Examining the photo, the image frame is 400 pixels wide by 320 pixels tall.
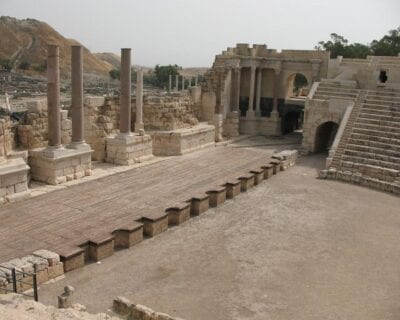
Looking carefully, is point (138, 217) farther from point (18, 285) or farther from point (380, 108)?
point (380, 108)

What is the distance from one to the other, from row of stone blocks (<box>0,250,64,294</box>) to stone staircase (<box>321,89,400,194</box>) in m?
12.3

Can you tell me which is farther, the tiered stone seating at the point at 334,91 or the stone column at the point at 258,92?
the stone column at the point at 258,92

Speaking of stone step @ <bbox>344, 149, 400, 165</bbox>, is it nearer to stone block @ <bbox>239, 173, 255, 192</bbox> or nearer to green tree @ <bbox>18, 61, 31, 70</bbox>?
stone block @ <bbox>239, 173, 255, 192</bbox>

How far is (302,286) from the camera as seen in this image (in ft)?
30.3

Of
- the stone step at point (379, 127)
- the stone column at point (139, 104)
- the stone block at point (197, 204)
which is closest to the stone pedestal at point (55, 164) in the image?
the stone column at point (139, 104)

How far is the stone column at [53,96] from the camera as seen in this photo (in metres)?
14.5

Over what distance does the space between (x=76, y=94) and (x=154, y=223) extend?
6.30m

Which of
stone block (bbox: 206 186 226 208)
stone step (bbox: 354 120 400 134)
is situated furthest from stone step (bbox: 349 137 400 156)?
stone block (bbox: 206 186 226 208)

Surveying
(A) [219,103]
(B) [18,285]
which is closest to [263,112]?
(A) [219,103]

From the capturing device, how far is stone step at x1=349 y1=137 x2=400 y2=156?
18.8 meters

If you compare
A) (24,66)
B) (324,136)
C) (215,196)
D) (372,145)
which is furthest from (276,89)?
(24,66)

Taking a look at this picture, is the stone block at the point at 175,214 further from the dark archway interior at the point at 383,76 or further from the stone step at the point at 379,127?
the dark archway interior at the point at 383,76

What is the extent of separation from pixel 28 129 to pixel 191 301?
9621 mm

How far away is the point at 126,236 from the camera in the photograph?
10859mm
